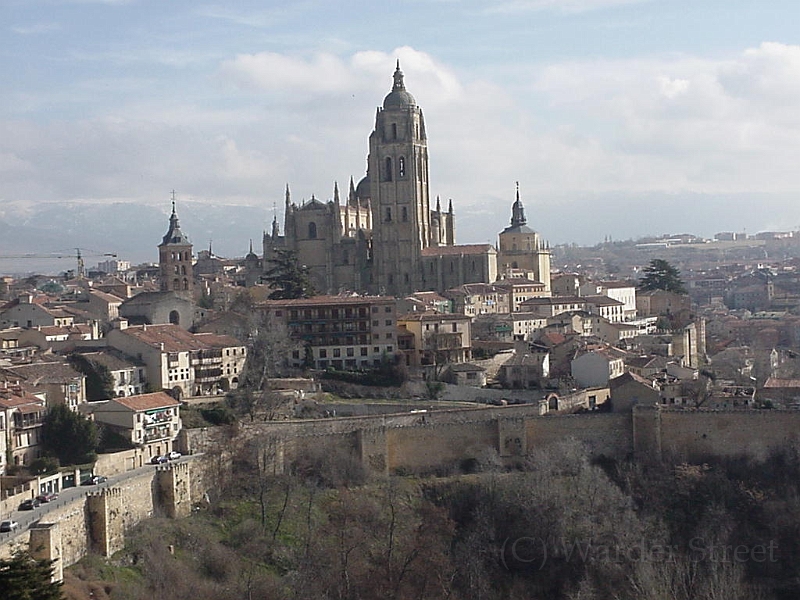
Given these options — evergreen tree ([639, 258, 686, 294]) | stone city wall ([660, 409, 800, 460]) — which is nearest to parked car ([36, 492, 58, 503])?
stone city wall ([660, 409, 800, 460])

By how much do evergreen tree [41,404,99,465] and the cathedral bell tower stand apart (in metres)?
36.9

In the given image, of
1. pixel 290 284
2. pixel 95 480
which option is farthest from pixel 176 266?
pixel 95 480

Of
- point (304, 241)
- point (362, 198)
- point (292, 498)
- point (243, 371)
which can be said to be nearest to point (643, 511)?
point (292, 498)

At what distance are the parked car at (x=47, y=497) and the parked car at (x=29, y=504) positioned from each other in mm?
144

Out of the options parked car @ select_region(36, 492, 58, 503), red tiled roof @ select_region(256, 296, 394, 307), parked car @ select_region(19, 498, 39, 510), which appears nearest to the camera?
parked car @ select_region(19, 498, 39, 510)

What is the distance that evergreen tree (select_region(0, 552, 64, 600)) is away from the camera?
24.0 m

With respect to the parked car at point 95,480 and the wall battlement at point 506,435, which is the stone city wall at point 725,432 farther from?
the parked car at point 95,480

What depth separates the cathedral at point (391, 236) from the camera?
7538 centimetres

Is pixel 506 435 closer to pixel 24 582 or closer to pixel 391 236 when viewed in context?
pixel 24 582

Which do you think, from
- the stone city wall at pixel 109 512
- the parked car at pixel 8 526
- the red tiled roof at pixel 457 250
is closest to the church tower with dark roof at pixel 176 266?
the red tiled roof at pixel 457 250

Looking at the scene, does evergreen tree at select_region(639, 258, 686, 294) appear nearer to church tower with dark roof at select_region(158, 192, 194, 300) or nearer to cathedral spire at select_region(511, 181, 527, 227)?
cathedral spire at select_region(511, 181, 527, 227)

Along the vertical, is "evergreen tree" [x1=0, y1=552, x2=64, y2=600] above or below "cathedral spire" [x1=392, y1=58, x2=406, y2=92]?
below

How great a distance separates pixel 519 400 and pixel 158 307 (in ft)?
51.5

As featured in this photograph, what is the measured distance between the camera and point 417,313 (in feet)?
191
